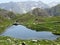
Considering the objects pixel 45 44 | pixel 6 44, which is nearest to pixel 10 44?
pixel 6 44

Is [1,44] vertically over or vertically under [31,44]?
over

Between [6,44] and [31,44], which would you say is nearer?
[6,44]

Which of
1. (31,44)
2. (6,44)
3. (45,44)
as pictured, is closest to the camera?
(6,44)

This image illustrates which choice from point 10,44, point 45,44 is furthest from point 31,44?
point 10,44

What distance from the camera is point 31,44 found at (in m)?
70.2

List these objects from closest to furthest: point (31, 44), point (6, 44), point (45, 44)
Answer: point (6, 44) < point (31, 44) < point (45, 44)

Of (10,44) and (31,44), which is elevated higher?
(10,44)

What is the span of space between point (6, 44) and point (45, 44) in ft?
101

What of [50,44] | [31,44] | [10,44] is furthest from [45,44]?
[10,44]

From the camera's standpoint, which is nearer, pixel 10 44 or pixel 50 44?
pixel 10 44

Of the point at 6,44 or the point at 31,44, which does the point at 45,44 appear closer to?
the point at 31,44

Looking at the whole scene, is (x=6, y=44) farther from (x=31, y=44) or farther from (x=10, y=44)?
(x=31, y=44)

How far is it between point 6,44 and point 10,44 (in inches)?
41.7

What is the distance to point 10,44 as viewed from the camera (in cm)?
4716
